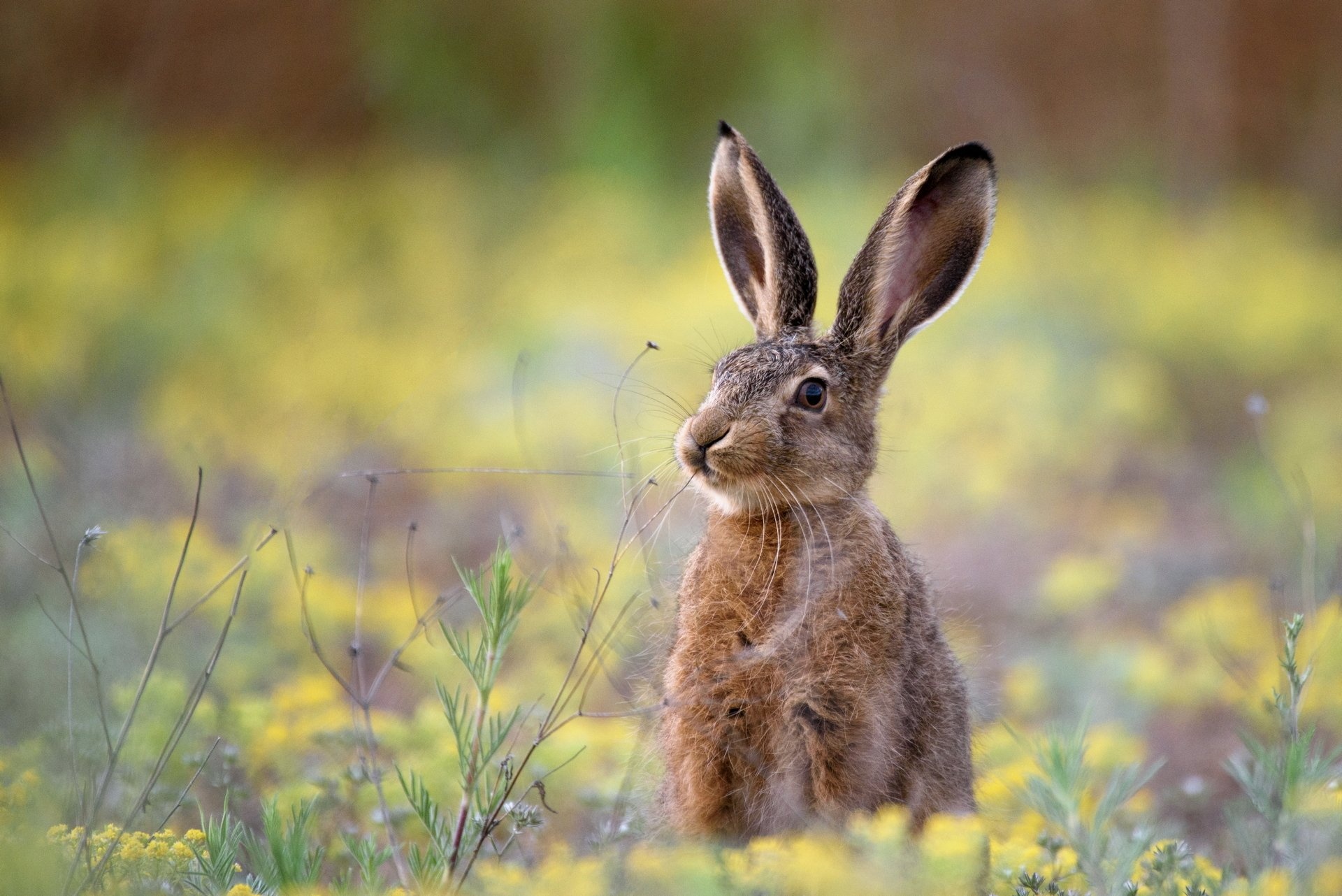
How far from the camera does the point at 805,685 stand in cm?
313

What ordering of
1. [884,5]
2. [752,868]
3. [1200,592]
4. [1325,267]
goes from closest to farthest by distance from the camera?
[752,868]
[1200,592]
[1325,267]
[884,5]

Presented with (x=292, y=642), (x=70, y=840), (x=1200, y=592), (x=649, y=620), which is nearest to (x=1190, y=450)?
(x=1200, y=592)

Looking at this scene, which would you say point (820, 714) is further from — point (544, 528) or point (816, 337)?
point (544, 528)

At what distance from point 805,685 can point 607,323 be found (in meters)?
5.50

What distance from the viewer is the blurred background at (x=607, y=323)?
4.80 m

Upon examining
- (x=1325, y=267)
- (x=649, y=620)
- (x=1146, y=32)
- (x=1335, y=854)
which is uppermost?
(x=1146, y=32)

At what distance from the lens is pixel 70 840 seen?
104 inches

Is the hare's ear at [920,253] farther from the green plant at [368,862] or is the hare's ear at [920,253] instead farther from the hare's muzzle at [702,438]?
the green plant at [368,862]

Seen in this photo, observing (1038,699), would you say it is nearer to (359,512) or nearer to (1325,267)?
(359,512)

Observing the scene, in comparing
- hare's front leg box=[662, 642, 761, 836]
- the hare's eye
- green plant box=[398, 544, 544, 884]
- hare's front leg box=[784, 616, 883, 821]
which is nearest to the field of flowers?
green plant box=[398, 544, 544, 884]

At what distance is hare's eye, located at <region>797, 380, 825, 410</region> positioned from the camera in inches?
137

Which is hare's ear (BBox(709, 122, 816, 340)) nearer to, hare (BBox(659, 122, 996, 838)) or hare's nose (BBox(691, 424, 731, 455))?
hare (BBox(659, 122, 996, 838))

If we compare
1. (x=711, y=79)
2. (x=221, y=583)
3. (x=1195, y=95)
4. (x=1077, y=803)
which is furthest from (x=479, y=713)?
(x=1195, y=95)

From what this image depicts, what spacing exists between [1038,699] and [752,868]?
2.58 m
